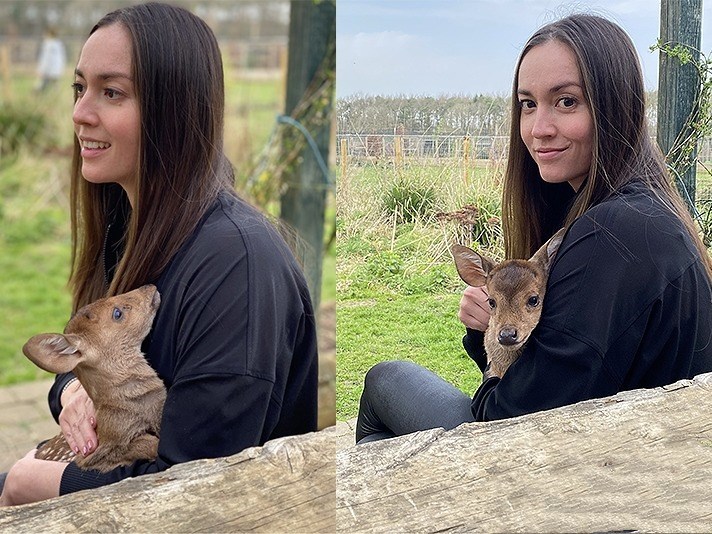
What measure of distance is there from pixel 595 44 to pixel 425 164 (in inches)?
14.4

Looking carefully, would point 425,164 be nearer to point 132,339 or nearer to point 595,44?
point 595,44

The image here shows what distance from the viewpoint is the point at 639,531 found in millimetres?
1527

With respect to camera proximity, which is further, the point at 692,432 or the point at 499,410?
the point at 692,432

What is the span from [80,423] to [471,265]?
710mm

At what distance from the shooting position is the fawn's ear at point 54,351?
1.31 metres

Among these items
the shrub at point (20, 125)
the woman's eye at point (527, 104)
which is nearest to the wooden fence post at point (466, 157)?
the woman's eye at point (527, 104)

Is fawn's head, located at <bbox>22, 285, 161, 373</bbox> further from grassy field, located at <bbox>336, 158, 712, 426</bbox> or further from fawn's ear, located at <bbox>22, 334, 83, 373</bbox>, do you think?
grassy field, located at <bbox>336, 158, 712, 426</bbox>

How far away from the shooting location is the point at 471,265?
1.61 meters

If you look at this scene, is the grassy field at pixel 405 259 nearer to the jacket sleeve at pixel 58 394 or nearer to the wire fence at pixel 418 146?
the wire fence at pixel 418 146

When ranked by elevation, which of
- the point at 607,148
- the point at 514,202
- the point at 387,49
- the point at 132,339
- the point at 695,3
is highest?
the point at 695,3

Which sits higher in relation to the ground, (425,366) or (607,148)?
(607,148)

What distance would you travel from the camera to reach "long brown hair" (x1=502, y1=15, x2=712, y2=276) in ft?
5.28

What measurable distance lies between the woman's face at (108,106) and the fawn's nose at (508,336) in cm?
66

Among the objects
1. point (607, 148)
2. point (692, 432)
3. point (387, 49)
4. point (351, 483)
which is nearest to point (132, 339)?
point (351, 483)
